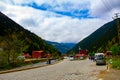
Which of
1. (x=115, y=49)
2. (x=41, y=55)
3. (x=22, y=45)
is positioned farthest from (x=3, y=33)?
(x=22, y=45)

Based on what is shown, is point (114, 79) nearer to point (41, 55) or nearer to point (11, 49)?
point (11, 49)

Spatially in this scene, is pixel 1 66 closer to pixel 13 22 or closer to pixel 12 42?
pixel 12 42

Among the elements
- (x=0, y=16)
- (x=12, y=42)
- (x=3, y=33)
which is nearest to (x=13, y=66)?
(x=12, y=42)

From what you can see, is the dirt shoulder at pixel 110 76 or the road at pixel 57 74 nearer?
the dirt shoulder at pixel 110 76

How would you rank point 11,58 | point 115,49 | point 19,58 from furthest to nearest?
point 115,49 → point 19,58 → point 11,58

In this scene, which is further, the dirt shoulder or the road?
the road

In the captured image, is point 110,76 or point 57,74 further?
point 57,74

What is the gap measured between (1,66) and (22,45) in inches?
650

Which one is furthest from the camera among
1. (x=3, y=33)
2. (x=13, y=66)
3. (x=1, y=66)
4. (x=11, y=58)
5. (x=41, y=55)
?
(x=41, y=55)

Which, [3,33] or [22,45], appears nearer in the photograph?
[22,45]

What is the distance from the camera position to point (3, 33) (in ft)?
472

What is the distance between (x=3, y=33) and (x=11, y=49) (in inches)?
3217

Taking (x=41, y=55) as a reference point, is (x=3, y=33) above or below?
above

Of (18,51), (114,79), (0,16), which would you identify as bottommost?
(114,79)
